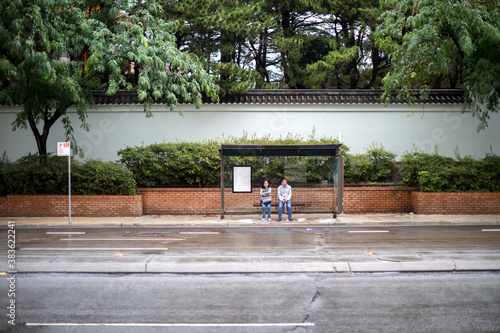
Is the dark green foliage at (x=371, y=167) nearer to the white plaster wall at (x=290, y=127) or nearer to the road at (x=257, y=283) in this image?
the white plaster wall at (x=290, y=127)

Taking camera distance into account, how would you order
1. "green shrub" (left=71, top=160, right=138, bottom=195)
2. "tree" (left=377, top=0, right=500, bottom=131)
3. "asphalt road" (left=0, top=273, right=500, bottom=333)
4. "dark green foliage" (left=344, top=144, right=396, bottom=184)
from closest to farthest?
"asphalt road" (left=0, top=273, right=500, bottom=333)
"tree" (left=377, top=0, right=500, bottom=131)
"green shrub" (left=71, top=160, right=138, bottom=195)
"dark green foliage" (left=344, top=144, right=396, bottom=184)

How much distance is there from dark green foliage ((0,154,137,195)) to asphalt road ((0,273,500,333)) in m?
9.31

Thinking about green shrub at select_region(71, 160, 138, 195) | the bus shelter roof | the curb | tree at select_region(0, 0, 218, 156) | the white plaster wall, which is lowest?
the curb

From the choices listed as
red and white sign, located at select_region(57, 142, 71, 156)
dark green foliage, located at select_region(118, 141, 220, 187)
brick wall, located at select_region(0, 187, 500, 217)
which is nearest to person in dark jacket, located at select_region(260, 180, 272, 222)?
brick wall, located at select_region(0, 187, 500, 217)

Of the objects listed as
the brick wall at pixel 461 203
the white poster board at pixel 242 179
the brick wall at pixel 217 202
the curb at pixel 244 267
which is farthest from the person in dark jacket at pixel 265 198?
the curb at pixel 244 267

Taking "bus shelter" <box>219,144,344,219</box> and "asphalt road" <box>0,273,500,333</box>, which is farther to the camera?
"bus shelter" <box>219,144,344,219</box>

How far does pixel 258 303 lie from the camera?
270 inches

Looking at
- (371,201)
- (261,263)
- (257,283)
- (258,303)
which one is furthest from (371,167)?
(258,303)

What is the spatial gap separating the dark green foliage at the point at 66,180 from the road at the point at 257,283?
467 cm

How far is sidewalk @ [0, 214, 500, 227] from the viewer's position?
625 inches

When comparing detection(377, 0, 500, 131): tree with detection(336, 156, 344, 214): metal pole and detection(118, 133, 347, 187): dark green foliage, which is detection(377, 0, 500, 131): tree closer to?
detection(336, 156, 344, 214): metal pole

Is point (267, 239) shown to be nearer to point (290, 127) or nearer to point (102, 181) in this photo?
point (102, 181)

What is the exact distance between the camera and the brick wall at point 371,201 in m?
18.3

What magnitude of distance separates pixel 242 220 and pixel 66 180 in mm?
7413
